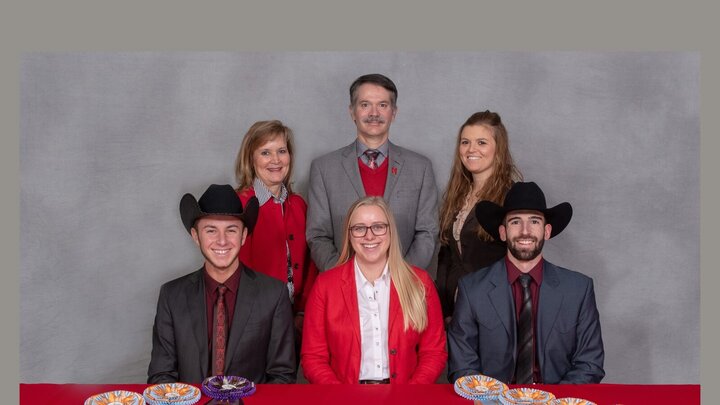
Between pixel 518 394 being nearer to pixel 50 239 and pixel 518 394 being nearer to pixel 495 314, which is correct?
pixel 495 314

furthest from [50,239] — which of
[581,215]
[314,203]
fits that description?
[581,215]

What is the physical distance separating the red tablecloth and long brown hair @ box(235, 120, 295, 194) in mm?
1933

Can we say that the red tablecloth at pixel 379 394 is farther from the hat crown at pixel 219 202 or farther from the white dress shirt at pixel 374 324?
the hat crown at pixel 219 202

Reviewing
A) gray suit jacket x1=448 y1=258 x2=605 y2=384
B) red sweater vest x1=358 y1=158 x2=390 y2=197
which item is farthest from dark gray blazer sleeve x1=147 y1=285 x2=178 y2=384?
red sweater vest x1=358 y1=158 x2=390 y2=197

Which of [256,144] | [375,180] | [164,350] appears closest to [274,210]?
[256,144]

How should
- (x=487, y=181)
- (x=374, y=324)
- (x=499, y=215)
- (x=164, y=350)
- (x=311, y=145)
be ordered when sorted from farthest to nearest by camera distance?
1. (x=311, y=145)
2. (x=487, y=181)
3. (x=499, y=215)
4. (x=374, y=324)
5. (x=164, y=350)

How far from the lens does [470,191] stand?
18.6ft

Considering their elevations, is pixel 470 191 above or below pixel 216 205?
above

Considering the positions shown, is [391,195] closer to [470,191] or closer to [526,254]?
[470,191]

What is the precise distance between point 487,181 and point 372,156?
78 cm

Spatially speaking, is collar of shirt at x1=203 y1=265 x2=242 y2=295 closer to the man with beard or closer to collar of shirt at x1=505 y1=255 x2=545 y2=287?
the man with beard

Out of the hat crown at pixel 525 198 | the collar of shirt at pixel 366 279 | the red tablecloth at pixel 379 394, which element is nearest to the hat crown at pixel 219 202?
the collar of shirt at pixel 366 279

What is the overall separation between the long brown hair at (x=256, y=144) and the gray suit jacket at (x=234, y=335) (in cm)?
110

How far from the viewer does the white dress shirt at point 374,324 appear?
184 inches
